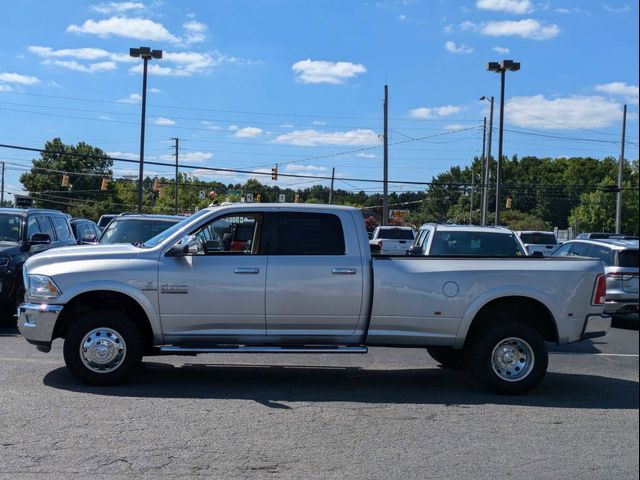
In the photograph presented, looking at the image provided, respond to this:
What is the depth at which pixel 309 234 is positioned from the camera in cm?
731

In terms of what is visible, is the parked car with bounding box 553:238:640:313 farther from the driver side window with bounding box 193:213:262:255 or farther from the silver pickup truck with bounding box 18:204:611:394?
the driver side window with bounding box 193:213:262:255

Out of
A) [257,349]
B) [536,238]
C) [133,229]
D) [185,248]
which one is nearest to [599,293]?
[257,349]

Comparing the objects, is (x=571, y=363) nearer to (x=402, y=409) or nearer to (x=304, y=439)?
(x=402, y=409)

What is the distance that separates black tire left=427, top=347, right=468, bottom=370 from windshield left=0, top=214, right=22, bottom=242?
24.8ft

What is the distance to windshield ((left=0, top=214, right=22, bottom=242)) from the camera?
1153 centimetres

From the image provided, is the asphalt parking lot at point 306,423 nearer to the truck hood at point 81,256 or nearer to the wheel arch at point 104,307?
the wheel arch at point 104,307

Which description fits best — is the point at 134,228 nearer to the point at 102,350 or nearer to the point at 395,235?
the point at 102,350

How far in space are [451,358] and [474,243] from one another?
4.22 meters

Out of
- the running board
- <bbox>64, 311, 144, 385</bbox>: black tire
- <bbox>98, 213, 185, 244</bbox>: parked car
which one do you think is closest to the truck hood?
<bbox>64, 311, 144, 385</bbox>: black tire

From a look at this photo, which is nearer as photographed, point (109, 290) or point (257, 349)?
point (109, 290)

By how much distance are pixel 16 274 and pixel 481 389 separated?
24.8 feet

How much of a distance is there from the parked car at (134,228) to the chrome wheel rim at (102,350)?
5401mm

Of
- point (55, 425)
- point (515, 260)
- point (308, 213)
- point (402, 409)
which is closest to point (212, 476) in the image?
point (55, 425)

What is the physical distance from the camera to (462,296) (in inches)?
279
